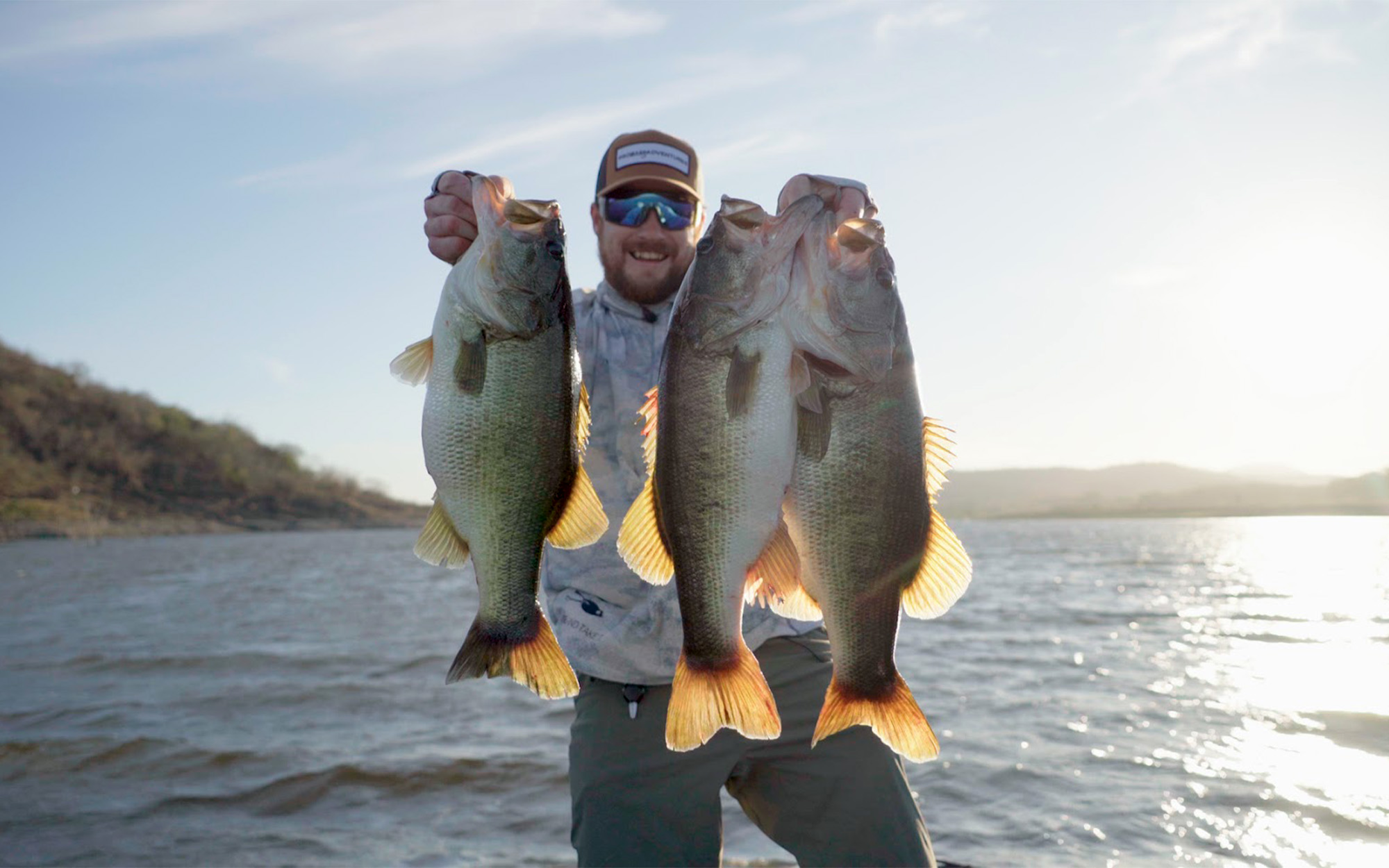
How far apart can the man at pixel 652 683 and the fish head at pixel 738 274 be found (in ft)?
4.37

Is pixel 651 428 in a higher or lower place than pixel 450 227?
lower

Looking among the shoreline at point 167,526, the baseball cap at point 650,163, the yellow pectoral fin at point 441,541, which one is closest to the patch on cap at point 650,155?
the baseball cap at point 650,163

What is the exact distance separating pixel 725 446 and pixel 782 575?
0.45 meters

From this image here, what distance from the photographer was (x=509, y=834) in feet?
26.4

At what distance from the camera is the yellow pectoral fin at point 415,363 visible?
122 inches

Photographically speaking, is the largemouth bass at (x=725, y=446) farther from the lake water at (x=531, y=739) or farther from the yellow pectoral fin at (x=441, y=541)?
the lake water at (x=531, y=739)

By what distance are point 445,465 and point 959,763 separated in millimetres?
8181

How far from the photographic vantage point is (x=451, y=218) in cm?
335

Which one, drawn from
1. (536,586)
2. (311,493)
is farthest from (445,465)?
(311,493)

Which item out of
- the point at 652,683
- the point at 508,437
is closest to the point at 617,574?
the point at 652,683

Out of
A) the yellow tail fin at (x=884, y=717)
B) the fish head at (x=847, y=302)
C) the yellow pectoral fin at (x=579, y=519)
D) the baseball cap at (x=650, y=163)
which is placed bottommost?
the yellow tail fin at (x=884, y=717)

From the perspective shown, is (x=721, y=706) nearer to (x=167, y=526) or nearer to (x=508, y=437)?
(x=508, y=437)

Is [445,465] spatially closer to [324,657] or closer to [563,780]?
[563,780]

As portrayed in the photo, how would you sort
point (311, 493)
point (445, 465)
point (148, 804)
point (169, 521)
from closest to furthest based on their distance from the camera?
point (445, 465)
point (148, 804)
point (169, 521)
point (311, 493)
